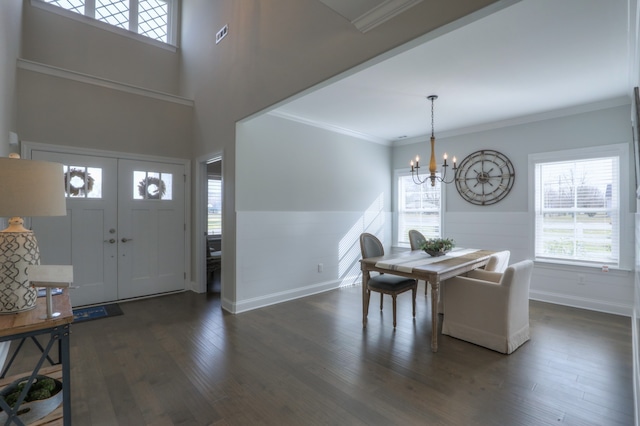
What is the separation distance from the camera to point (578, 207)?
4184 millimetres

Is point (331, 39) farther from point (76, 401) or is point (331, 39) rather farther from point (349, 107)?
point (76, 401)

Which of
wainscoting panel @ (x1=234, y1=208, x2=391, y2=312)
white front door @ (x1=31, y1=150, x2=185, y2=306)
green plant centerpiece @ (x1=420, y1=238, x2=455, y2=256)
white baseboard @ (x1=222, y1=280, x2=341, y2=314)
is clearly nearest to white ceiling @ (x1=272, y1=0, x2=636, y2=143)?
wainscoting panel @ (x1=234, y1=208, x2=391, y2=312)

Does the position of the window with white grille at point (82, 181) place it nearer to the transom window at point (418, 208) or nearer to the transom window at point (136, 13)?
the transom window at point (136, 13)

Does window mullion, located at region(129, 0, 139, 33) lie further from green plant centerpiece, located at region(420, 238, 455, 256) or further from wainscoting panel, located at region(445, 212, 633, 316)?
wainscoting panel, located at region(445, 212, 633, 316)

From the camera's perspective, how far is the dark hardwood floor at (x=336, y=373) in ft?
6.41

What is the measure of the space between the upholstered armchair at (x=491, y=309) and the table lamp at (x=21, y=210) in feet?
10.5

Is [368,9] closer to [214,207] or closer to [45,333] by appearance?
[45,333]

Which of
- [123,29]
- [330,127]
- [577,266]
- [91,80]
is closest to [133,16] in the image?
[123,29]

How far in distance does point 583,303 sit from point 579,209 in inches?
48.7

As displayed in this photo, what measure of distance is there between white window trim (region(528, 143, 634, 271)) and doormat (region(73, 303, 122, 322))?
5.75m

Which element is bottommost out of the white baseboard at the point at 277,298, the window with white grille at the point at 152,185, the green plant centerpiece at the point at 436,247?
the white baseboard at the point at 277,298

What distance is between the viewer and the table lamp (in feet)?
4.73

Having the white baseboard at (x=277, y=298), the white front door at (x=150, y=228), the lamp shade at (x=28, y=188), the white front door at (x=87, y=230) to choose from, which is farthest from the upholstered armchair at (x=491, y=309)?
the white front door at (x=87, y=230)

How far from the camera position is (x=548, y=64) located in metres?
2.98
